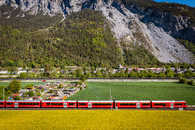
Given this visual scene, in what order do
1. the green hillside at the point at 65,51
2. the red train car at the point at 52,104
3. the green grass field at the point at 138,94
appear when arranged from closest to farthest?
1. the red train car at the point at 52,104
2. the green grass field at the point at 138,94
3. the green hillside at the point at 65,51

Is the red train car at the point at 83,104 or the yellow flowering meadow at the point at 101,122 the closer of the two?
the yellow flowering meadow at the point at 101,122

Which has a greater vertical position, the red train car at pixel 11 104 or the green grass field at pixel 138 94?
the red train car at pixel 11 104

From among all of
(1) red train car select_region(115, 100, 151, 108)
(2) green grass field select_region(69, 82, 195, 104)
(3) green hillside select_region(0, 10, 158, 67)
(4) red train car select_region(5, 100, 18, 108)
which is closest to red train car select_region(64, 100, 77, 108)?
(1) red train car select_region(115, 100, 151, 108)

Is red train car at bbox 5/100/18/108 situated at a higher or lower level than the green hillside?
lower

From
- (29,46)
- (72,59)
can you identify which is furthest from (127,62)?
(29,46)

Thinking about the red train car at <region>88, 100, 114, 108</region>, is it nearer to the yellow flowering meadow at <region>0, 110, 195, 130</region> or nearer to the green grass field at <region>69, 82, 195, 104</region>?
the yellow flowering meadow at <region>0, 110, 195, 130</region>

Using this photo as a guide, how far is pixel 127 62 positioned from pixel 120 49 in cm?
2345

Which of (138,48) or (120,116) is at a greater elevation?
(138,48)

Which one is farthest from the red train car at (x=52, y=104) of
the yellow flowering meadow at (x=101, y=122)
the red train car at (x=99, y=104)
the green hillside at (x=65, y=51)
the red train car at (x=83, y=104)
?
the green hillside at (x=65, y=51)

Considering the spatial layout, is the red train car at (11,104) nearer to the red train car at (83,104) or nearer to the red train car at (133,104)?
the red train car at (83,104)

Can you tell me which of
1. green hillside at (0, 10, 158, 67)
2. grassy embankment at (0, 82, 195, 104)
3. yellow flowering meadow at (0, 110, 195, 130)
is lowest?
grassy embankment at (0, 82, 195, 104)

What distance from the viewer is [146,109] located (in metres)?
38.3

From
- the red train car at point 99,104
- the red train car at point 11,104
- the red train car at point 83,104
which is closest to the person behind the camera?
the red train car at point 99,104

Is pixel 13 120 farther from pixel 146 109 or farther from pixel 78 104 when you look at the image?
pixel 146 109
